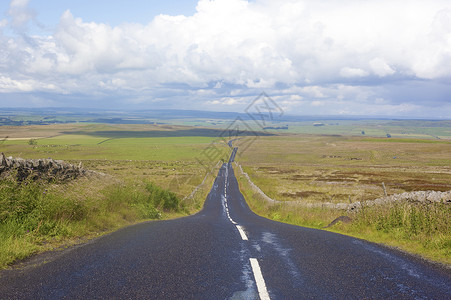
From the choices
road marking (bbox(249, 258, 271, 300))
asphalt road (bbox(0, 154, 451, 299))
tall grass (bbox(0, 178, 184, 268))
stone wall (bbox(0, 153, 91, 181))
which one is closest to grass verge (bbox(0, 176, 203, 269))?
tall grass (bbox(0, 178, 184, 268))

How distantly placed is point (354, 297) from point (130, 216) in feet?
39.8

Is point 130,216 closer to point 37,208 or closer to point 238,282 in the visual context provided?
point 37,208

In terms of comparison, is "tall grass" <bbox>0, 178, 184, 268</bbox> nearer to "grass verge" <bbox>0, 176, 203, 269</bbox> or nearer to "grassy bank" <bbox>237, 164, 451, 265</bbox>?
"grass verge" <bbox>0, 176, 203, 269</bbox>

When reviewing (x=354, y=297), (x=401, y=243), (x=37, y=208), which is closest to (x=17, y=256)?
(x=37, y=208)

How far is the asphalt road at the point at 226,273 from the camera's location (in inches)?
207

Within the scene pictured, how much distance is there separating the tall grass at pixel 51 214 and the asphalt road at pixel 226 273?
42.4 inches

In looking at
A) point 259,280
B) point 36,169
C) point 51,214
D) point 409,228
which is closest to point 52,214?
point 51,214

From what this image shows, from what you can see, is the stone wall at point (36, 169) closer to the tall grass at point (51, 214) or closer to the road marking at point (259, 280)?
the tall grass at point (51, 214)

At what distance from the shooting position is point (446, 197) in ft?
42.2

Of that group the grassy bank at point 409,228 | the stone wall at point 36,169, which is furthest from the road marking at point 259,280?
the stone wall at point 36,169

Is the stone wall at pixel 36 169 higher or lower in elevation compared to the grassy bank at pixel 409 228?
higher

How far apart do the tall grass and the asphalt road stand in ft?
3.53

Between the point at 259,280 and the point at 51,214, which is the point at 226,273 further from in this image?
the point at 51,214

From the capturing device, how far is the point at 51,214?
32.9ft
